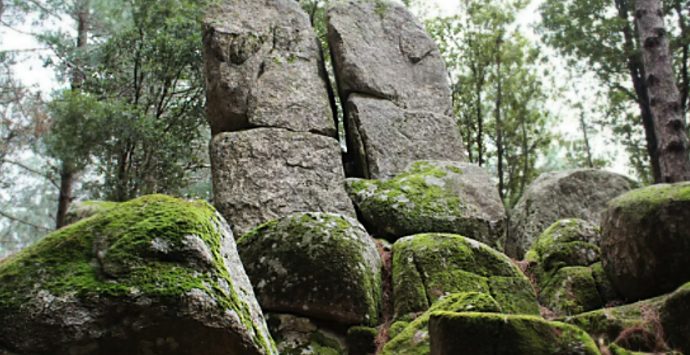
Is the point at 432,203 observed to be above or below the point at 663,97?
below

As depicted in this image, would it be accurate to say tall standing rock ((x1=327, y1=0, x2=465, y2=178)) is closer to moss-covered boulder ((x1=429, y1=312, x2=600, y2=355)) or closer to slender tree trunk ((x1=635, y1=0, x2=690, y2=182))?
slender tree trunk ((x1=635, y1=0, x2=690, y2=182))

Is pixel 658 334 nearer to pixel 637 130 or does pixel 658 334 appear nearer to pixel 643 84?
pixel 643 84

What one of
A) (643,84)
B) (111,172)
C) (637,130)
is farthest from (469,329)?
(637,130)

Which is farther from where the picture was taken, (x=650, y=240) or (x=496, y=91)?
(x=496, y=91)

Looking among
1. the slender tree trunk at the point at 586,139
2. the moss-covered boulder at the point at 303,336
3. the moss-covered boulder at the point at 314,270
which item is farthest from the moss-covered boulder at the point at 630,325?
the slender tree trunk at the point at 586,139

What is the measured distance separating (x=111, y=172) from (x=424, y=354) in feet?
27.7

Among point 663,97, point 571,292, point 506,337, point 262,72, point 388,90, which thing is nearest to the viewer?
point 506,337

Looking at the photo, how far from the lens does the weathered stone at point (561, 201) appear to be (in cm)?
932

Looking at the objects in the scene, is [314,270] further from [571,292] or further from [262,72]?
[262,72]

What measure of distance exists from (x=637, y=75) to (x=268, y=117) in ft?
33.5

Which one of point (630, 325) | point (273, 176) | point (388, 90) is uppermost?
point (388, 90)

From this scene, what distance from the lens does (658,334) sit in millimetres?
4941

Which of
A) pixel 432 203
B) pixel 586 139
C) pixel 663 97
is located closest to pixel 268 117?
pixel 432 203

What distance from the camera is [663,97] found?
29.1ft
